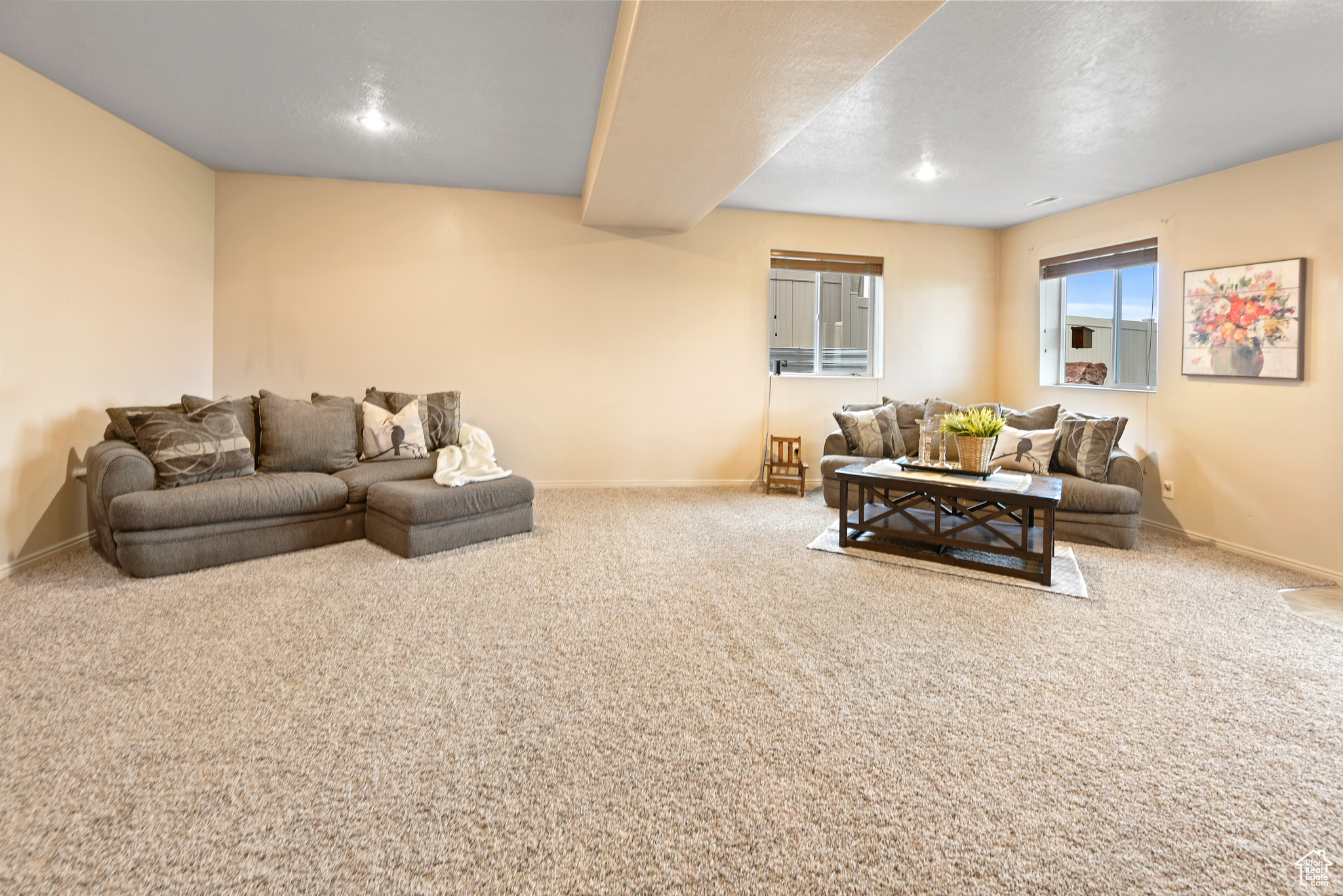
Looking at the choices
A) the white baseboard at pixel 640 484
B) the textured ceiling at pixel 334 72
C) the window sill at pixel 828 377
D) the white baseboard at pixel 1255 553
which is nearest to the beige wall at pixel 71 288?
the textured ceiling at pixel 334 72

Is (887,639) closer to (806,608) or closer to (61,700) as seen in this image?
(806,608)

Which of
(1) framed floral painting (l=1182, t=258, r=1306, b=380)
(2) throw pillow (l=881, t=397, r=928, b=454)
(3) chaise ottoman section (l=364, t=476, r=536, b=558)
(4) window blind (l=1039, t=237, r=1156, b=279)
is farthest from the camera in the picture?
(2) throw pillow (l=881, t=397, r=928, b=454)

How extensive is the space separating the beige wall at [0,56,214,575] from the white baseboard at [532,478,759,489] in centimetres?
295

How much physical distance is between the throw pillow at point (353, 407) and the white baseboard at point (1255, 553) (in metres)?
6.00

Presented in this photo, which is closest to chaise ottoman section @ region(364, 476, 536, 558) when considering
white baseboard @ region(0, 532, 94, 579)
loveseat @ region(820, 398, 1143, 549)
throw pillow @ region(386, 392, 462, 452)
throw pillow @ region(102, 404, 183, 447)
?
throw pillow @ region(386, 392, 462, 452)

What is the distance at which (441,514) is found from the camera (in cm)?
378

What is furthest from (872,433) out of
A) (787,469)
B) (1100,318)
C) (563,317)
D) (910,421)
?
(563,317)

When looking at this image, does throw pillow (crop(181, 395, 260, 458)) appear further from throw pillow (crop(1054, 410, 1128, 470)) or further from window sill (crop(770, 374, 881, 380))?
throw pillow (crop(1054, 410, 1128, 470))

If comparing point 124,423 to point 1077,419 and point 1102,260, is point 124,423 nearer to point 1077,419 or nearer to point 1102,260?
point 1077,419

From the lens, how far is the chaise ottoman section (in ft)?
12.2

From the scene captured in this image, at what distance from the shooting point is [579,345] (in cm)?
578

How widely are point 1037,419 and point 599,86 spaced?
13.0ft

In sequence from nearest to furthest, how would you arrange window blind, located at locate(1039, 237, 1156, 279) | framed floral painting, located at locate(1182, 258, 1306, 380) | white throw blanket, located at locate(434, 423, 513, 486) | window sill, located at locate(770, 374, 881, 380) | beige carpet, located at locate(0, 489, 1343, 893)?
1. beige carpet, located at locate(0, 489, 1343, 893)
2. framed floral painting, located at locate(1182, 258, 1306, 380)
3. white throw blanket, located at locate(434, 423, 513, 486)
4. window blind, located at locate(1039, 237, 1156, 279)
5. window sill, located at locate(770, 374, 881, 380)

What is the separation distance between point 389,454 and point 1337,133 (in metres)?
6.30
